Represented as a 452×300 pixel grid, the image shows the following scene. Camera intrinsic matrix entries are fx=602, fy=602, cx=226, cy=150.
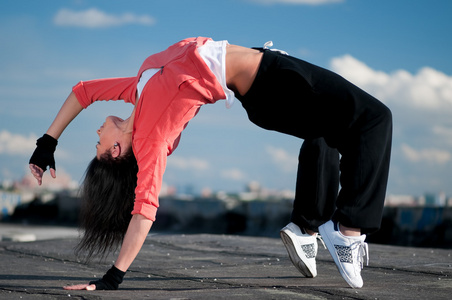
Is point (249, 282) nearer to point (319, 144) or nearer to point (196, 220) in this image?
point (319, 144)

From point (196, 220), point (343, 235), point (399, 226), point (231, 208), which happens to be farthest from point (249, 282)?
point (196, 220)

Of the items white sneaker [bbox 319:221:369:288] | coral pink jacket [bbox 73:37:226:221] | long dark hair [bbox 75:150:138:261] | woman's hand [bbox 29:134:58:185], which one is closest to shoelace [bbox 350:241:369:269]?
white sneaker [bbox 319:221:369:288]

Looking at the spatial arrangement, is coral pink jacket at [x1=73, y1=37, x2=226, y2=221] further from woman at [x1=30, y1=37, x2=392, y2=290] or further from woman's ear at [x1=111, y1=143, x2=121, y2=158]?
woman's ear at [x1=111, y1=143, x2=121, y2=158]

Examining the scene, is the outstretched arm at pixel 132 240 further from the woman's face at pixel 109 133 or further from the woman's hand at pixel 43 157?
the woman's hand at pixel 43 157

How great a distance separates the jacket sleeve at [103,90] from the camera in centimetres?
296

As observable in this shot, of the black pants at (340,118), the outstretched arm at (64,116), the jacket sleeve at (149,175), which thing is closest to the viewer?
the jacket sleeve at (149,175)

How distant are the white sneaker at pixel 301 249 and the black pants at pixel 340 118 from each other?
1.53ft

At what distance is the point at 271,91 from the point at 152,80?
0.53 metres

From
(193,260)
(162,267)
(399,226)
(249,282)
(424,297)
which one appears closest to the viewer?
(424,297)

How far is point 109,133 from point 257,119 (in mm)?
696

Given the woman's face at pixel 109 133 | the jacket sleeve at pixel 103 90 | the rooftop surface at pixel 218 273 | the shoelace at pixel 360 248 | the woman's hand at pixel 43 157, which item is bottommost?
the rooftop surface at pixel 218 273

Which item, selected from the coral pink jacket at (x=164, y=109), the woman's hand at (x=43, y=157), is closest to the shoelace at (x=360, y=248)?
the coral pink jacket at (x=164, y=109)

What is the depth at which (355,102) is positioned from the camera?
265 centimetres

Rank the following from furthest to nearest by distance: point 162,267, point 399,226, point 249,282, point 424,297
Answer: point 399,226 → point 162,267 → point 249,282 → point 424,297
